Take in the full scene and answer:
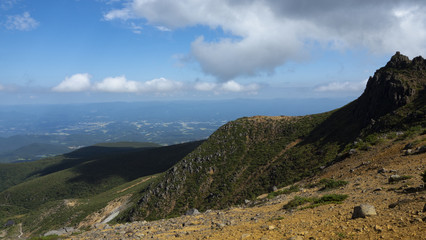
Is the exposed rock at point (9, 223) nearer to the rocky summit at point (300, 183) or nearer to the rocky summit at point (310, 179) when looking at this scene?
the rocky summit at point (300, 183)

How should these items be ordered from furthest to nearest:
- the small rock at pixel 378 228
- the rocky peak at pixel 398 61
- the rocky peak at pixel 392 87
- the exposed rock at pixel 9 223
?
1. the exposed rock at pixel 9 223
2. the rocky peak at pixel 398 61
3. the rocky peak at pixel 392 87
4. the small rock at pixel 378 228

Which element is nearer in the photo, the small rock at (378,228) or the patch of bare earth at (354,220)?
the small rock at (378,228)

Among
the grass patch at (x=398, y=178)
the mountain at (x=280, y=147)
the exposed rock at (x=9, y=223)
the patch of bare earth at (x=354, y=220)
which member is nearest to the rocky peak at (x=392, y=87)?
the mountain at (x=280, y=147)

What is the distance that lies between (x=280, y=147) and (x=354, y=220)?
51178 mm

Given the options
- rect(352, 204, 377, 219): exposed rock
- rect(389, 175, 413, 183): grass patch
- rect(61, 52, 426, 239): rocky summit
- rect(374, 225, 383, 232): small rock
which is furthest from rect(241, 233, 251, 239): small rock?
rect(389, 175, 413, 183): grass patch

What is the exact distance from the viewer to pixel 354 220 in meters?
9.63

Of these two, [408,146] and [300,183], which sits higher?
[408,146]

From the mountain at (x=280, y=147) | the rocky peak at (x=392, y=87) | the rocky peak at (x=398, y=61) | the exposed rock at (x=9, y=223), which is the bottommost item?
the exposed rock at (x=9, y=223)

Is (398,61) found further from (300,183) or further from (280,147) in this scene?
(300,183)

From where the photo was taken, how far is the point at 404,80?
4425 centimetres

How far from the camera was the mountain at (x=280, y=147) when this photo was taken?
3912cm

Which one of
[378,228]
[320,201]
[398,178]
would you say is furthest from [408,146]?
[378,228]

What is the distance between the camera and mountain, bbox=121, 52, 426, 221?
1540 inches

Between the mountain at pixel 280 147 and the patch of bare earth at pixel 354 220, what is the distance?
26.6 ft
